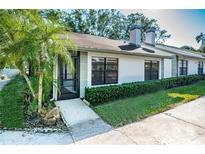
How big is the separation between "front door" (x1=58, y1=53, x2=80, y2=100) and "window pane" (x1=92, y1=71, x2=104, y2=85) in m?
0.92

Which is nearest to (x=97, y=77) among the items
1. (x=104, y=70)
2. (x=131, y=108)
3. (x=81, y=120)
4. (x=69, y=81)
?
(x=104, y=70)

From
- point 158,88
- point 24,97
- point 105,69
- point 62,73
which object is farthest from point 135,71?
point 24,97

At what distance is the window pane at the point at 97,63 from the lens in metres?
10.7

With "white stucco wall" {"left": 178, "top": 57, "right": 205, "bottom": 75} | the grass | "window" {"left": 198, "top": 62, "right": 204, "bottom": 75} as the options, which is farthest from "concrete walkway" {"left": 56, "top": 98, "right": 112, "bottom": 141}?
"window" {"left": 198, "top": 62, "right": 204, "bottom": 75}

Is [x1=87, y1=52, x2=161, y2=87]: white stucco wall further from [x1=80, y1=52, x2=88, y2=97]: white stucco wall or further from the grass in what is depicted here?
the grass

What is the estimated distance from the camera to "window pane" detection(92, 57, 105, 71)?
1073 cm

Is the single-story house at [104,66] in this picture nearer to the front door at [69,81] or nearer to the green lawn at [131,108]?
the front door at [69,81]

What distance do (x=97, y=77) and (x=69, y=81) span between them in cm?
145

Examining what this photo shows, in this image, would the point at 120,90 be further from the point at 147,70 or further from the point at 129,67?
the point at 147,70

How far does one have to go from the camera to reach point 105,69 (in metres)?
11.3

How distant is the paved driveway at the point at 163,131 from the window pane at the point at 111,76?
444 cm

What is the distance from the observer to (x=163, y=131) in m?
6.11

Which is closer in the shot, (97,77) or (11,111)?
(11,111)
